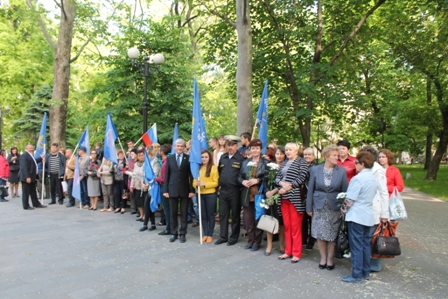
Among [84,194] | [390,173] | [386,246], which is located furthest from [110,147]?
[386,246]

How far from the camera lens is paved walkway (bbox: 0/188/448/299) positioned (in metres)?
4.92

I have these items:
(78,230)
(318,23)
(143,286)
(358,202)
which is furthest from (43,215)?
(318,23)

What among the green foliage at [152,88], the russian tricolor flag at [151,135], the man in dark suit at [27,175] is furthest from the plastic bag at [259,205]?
the man in dark suit at [27,175]

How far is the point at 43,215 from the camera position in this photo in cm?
1040

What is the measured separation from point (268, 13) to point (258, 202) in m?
9.82

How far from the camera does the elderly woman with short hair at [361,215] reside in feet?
17.4

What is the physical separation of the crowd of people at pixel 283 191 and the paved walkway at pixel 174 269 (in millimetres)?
349

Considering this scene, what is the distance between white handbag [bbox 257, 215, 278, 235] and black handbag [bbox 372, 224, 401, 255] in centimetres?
163

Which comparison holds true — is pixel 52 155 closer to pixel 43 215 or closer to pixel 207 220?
pixel 43 215

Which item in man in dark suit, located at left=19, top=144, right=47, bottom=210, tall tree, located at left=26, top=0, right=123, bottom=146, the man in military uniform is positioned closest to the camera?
the man in military uniform

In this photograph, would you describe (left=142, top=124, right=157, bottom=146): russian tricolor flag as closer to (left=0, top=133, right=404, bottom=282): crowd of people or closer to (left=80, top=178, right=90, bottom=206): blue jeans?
(left=0, top=133, right=404, bottom=282): crowd of people

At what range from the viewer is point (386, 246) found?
5398 millimetres

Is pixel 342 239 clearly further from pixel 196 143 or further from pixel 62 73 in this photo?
pixel 62 73

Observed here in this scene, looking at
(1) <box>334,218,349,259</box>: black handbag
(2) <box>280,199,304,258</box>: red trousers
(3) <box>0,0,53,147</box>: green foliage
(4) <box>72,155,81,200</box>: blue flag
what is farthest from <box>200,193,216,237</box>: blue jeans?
(3) <box>0,0,53,147</box>: green foliage
